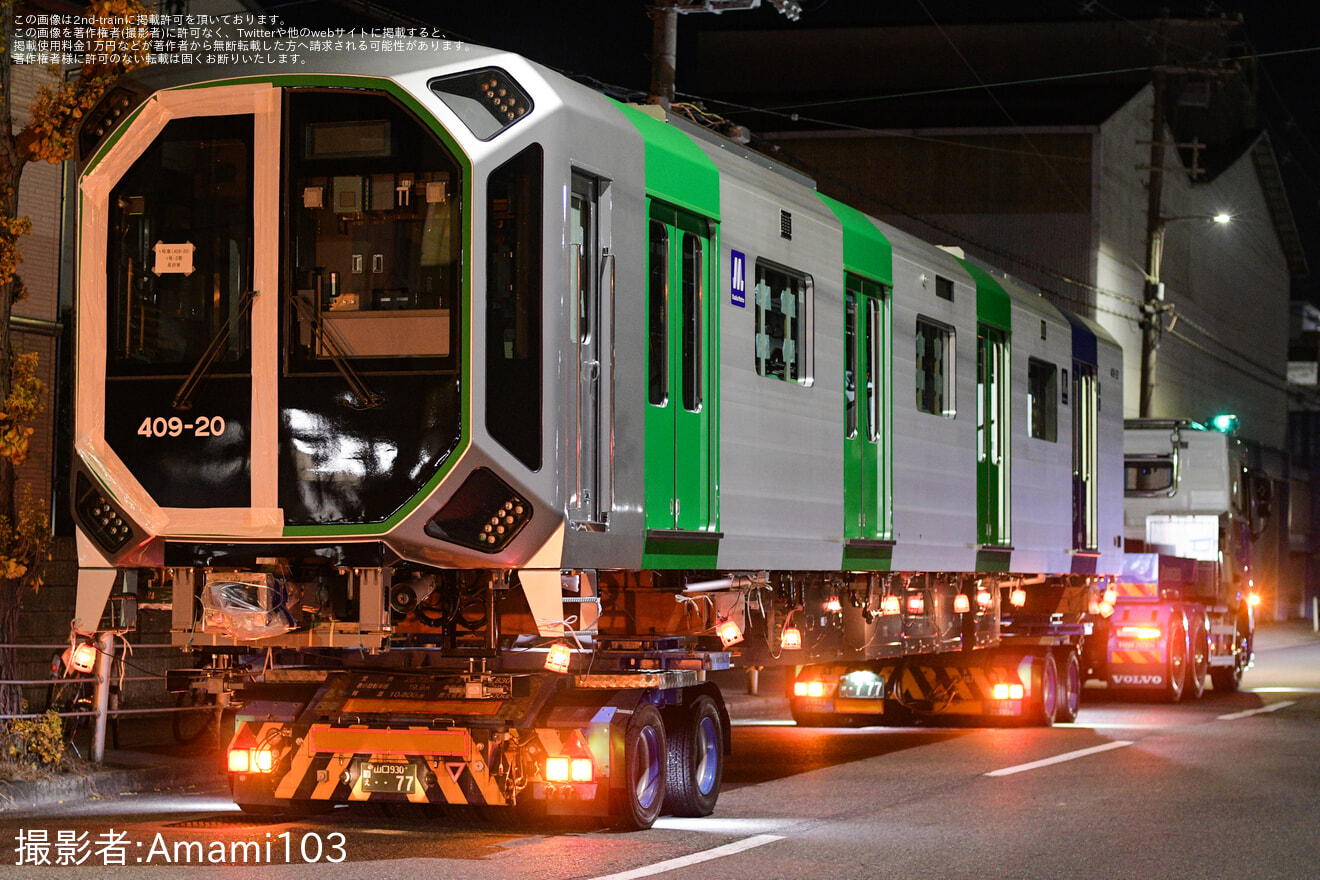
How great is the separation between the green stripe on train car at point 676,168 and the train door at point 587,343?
2.08 ft

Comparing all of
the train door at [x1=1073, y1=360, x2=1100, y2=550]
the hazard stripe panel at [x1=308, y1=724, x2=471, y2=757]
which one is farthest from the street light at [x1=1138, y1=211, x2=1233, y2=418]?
the hazard stripe panel at [x1=308, y1=724, x2=471, y2=757]

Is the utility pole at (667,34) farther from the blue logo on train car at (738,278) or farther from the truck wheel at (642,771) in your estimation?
the truck wheel at (642,771)

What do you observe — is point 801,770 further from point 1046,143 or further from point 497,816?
point 1046,143

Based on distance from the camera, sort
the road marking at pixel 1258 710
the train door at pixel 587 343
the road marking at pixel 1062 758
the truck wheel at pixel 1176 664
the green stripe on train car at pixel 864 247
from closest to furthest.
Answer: the train door at pixel 587 343
the green stripe on train car at pixel 864 247
the road marking at pixel 1062 758
the road marking at pixel 1258 710
the truck wheel at pixel 1176 664

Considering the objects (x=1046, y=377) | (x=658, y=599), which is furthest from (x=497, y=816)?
(x=1046, y=377)

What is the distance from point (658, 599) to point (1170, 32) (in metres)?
48.3

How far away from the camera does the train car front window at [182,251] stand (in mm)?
10297

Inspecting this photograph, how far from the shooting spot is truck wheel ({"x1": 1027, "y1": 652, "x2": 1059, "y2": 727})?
19547 millimetres

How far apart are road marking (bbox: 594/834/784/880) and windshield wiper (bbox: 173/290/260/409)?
129 inches

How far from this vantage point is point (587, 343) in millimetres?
10352

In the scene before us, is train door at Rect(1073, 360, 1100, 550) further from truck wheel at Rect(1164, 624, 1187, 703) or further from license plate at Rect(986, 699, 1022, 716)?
truck wheel at Rect(1164, 624, 1187, 703)

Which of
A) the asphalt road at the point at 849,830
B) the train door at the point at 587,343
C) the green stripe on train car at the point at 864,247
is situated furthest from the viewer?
the green stripe on train car at the point at 864,247

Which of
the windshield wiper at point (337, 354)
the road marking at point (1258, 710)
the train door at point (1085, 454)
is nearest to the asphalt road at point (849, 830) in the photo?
the windshield wiper at point (337, 354)

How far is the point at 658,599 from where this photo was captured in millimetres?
11586
